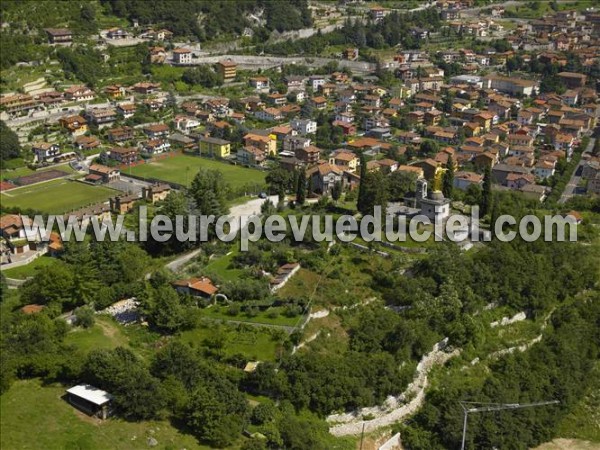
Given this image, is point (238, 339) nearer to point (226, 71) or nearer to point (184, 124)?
point (184, 124)

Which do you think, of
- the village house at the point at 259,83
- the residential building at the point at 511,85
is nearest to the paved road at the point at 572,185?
the residential building at the point at 511,85

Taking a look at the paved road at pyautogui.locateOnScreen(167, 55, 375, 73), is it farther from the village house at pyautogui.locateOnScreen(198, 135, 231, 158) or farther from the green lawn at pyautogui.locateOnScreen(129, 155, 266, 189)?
the green lawn at pyautogui.locateOnScreen(129, 155, 266, 189)

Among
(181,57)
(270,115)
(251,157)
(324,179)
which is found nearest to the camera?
(324,179)

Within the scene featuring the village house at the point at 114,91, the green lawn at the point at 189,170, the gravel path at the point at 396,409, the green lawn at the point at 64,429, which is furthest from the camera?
the village house at the point at 114,91

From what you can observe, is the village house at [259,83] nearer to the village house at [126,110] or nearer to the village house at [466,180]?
the village house at [126,110]

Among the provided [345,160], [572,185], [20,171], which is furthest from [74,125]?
[572,185]
